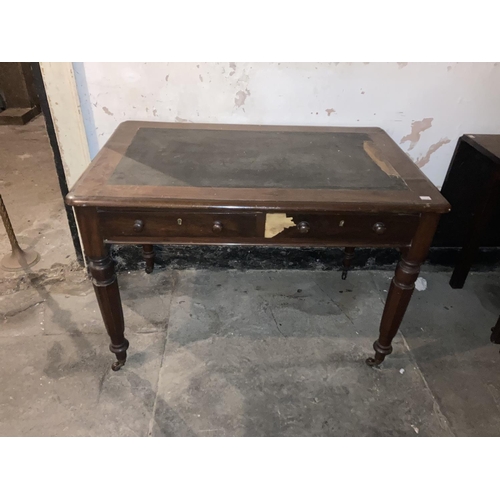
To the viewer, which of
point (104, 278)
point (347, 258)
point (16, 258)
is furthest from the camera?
point (16, 258)

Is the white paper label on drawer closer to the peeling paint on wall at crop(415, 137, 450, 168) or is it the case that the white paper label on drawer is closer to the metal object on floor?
the peeling paint on wall at crop(415, 137, 450, 168)

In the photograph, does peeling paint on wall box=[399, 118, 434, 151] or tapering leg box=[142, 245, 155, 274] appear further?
tapering leg box=[142, 245, 155, 274]

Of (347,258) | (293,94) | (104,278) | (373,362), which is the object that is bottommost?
(373,362)

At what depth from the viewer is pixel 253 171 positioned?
1411 mm

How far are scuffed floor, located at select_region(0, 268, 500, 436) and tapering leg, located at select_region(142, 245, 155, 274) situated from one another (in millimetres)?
80

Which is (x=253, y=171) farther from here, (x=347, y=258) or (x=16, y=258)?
(x=16, y=258)

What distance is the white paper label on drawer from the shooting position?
4.23ft

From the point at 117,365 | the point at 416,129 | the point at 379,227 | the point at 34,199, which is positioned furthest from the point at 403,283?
the point at 34,199

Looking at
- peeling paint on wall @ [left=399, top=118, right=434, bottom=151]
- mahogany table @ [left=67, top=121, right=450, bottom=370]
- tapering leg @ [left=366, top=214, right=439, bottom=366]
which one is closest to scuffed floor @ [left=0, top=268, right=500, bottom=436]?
tapering leg @ [left=366, top=214, right=439, bottom=366]

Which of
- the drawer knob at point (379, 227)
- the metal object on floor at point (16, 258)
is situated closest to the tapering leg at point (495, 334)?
the drawer knob at point (379, 227)

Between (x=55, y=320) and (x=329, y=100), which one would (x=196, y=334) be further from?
(x=329, y=100)

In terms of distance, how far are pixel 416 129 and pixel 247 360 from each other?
53.7 inches

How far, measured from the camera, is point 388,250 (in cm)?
223

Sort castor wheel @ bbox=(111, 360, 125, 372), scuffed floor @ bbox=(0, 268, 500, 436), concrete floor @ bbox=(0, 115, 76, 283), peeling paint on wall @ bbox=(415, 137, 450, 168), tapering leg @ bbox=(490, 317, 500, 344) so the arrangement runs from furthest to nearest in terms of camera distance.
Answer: concrete floor @ bbox=(0, 115, 76, 283) → peeling paint on wall @ bbox=(415, 137, 450, 168) → tapering leg @ bbox=(490, 317, 500, 344) → castor wheel @ bbox=(111, 360, 125, 372) → scuffed floor @ bbox=(0, 268, 500, 436)
